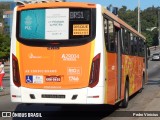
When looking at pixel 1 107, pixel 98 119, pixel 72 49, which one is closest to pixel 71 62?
pixel 72 49

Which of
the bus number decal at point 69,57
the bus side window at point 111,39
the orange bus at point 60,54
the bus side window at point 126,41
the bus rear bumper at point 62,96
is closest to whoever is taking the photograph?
the bus rear bumper at point 62,96

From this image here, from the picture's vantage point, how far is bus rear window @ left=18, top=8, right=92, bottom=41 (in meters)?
10.9

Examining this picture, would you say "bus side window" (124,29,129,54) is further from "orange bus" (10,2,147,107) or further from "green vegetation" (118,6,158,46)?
"green vegetation" (118,6,158,46)

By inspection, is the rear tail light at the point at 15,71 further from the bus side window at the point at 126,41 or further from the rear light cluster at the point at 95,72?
the bus side window at the point at 126,41

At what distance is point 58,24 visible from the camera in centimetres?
1098

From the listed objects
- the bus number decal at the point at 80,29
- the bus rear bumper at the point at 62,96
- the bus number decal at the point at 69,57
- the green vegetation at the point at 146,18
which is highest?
the green vegetation at the point at 146,18

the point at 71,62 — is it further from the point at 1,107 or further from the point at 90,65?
the point at 1,107

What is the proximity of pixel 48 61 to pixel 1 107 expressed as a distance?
459 centimetres

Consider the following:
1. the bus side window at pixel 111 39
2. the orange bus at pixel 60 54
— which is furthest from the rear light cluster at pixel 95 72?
the bus side window at pixel 111 39

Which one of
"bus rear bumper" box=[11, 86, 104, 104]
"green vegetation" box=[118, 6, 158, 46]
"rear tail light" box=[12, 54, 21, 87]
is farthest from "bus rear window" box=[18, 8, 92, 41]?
"green vegetation" box=[118, 6, 158, 46]

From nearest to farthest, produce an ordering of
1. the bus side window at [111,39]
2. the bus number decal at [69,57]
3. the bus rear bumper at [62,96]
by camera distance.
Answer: the bus rear bumper at [62,96], the bus number decal at [69,57], the bus side window at [111,39]

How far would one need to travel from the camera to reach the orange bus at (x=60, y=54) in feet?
35.2

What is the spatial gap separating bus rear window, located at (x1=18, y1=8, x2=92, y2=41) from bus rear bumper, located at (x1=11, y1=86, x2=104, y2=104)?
1277 mm

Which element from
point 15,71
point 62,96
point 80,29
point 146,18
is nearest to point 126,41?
point 80,29
